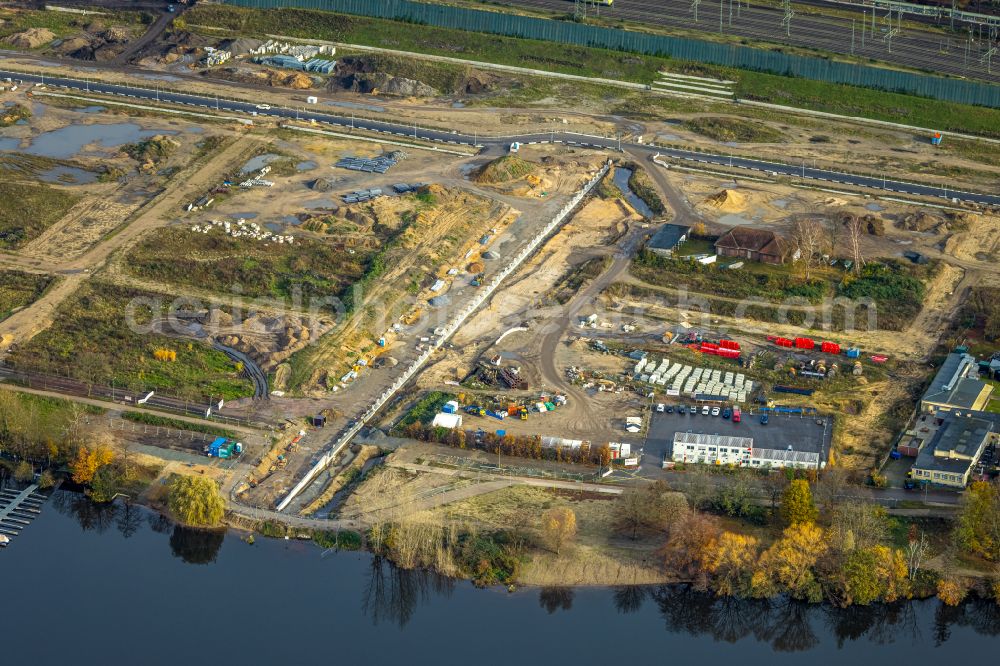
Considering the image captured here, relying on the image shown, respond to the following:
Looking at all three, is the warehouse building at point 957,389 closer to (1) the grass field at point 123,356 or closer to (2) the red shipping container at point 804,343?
(2) the red shipping container at point 804,343

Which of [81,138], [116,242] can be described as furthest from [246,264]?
[81,138]

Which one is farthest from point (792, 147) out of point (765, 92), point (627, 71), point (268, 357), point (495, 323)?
point (268, 357)

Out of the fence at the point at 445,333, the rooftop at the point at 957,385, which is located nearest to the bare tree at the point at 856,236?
the rooftop at the point at 957,385

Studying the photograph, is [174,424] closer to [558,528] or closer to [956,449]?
[558,528]

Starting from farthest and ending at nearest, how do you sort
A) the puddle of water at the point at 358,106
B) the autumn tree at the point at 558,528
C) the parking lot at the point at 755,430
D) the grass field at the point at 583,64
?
the grass field at the point at 583,64
the puddle of water at the point at 358,106
the parking lot at the point at 755,430
the autumn tree at the point at 558,528

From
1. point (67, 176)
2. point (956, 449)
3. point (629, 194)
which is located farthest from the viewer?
point (629, 194)

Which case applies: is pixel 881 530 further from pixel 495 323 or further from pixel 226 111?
pixel 226 111

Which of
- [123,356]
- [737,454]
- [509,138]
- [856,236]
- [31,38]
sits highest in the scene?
[31,38]
